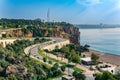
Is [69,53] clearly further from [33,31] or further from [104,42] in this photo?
[104,42]

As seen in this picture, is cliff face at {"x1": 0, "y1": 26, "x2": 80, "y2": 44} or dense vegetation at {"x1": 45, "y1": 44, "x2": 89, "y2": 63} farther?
cliff face at {"x1": 0, "y1": 26, "x2": 80, "y2": 44}

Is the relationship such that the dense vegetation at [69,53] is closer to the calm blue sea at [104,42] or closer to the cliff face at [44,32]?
the cliff face at [44,32]

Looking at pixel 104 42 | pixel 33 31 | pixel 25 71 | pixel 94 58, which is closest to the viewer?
pixel 25 71

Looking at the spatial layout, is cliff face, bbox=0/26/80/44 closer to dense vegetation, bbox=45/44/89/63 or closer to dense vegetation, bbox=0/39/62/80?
dense vegetation, bbox=45/44/89/63

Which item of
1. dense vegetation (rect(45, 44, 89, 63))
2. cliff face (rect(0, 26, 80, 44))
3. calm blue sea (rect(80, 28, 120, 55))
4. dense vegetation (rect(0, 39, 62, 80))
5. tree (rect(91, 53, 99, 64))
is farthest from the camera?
calm blue sea (rect(80, 28, 120, 55))

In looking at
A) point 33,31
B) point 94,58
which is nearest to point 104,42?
point 33,31

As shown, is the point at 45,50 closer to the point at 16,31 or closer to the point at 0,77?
the point at 16,31

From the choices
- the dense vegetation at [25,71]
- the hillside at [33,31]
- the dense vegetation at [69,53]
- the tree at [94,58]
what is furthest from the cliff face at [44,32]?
the dense vegetation at [25,71]

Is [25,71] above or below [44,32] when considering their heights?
above

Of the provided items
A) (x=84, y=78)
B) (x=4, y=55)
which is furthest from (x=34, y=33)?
(x=84, y=78)

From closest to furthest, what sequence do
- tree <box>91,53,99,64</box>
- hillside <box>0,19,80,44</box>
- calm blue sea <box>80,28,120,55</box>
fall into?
tree <box>91,53,99,64</box> → hillside <box>0,19,80,44</box> → calm blue sea <box>80,28,120,55</box>

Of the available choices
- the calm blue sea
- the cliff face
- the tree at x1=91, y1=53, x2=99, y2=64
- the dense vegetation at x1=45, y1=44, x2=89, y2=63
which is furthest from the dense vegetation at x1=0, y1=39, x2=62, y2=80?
the calm blue sea
